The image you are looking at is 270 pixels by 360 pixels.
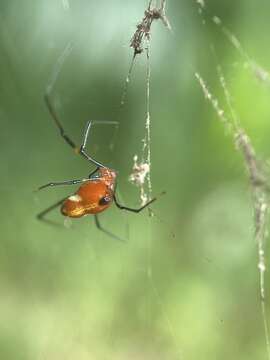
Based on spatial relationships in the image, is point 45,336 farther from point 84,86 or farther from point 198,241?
point 84,86

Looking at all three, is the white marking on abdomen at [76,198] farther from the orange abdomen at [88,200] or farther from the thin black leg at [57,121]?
the thin black leg at [57,121]

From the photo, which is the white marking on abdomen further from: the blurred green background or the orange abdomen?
the blurred green background

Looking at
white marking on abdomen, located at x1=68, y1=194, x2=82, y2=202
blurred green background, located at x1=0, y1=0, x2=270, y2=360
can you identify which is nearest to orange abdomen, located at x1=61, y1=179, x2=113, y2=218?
white marking on abdomen, located at x1=68, y1=194, x2=82, y2=202

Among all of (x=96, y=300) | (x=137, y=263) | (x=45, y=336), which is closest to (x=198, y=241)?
(x=137, y=263)

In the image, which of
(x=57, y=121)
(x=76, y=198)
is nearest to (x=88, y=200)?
(x=76, y=198)

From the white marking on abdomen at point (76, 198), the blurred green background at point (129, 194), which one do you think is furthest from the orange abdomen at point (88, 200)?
the blurred green background at point (129, 194)

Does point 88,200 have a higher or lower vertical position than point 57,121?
lower

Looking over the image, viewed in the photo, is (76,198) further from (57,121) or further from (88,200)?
(57,121)

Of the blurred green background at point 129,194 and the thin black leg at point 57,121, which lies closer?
the thin black leg at point 57,121
